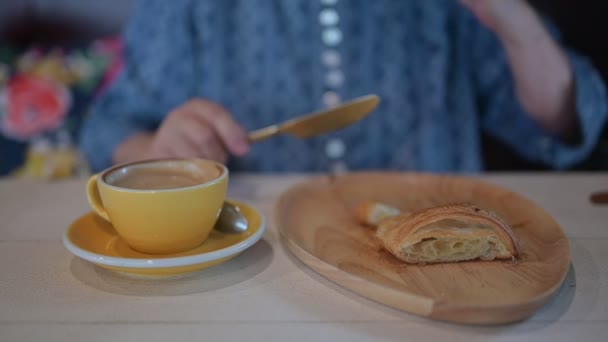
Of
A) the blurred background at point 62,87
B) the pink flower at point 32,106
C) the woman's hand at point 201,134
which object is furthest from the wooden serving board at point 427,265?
the pink flower at point 32,106

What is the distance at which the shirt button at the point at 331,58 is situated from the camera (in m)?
1.12

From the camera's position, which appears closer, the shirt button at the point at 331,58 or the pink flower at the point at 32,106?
the shirt button at the point at 331,58

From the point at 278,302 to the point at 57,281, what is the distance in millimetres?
214

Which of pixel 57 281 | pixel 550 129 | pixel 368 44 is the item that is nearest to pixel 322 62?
pixel 368 44

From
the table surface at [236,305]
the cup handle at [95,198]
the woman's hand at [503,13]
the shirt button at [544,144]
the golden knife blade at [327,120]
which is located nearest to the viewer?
the table surface at [236,305]

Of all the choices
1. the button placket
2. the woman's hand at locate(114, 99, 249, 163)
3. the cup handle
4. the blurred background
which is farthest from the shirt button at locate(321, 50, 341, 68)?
the cup handle

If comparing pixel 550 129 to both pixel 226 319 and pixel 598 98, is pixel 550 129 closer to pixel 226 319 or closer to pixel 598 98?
pixel 598 98

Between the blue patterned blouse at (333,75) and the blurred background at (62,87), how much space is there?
35 cm

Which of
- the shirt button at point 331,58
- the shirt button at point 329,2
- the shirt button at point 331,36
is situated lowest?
the shirt button at point 331,58

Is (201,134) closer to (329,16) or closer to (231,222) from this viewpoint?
(231,222)

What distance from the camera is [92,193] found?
529 mm

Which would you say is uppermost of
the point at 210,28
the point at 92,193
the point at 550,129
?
the point at 210,28

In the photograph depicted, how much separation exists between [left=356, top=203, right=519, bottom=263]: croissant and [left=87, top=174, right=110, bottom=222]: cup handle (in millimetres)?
293

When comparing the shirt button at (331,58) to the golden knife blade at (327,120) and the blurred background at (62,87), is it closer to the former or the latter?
the golden knife blade at (327,120)
